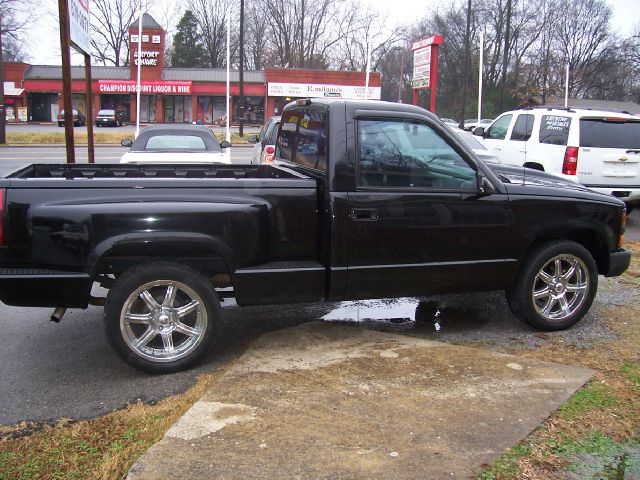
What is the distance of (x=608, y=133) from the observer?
9.98 meters

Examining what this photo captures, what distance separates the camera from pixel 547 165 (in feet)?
33.8

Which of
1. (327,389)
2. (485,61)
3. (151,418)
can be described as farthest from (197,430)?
(485,61)

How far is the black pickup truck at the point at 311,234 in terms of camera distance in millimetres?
3836

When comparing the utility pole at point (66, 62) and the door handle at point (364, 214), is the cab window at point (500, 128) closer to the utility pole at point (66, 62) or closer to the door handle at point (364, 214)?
the utility pole at point (66, 62)

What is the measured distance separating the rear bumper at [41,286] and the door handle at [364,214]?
1.84 m

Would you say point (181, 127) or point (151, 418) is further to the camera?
point (181, 127)

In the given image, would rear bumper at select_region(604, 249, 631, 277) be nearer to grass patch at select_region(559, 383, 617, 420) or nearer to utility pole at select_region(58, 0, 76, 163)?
grass patch at select_region(559, 383, 617, 420)

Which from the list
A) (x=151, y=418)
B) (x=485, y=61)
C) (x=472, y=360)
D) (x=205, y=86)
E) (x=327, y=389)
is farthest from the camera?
(x=485, y=61)

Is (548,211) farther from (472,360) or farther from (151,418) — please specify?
(151,418)

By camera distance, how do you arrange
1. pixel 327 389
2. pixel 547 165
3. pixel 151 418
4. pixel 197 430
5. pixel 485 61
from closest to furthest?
pixel 197 430
pixel 151 418
pixel 327 389
pixel 547 165
pixel 485 61

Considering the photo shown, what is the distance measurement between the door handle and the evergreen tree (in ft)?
255

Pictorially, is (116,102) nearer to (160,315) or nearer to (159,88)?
(159,88)

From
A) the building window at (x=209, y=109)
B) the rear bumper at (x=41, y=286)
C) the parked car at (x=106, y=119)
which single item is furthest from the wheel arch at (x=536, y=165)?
the building window at (x=209, y=109)

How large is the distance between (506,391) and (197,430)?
1961 mm
